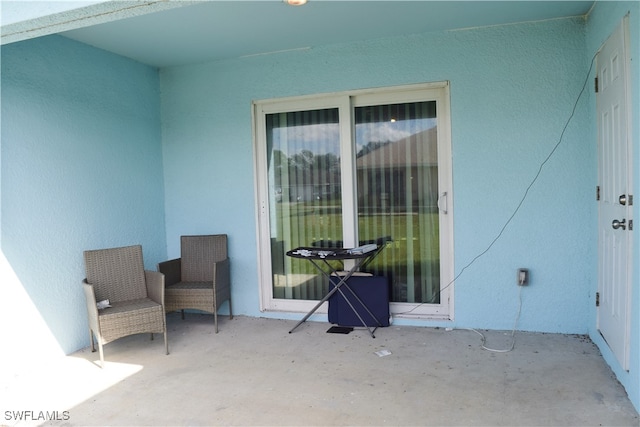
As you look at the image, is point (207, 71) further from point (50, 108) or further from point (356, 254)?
point (356, 254)

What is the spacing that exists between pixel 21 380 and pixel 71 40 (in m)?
2.48

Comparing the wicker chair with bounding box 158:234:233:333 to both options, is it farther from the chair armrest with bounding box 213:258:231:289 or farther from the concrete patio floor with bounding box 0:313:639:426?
the concrete patio floor with bounding box 0:313:639:426

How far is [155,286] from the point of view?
11.6 feet

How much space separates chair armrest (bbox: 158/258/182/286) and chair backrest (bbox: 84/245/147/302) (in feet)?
0.81

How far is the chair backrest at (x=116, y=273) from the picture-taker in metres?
3.51

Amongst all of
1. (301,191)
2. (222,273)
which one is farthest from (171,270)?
(301,191)

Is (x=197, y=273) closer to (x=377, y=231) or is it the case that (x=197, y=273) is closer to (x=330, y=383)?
(x=377, y=231)

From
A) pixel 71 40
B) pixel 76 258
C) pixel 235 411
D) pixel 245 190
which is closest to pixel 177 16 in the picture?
pixel 71 40

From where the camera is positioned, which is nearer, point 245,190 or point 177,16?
point 177,16

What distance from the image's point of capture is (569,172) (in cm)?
343

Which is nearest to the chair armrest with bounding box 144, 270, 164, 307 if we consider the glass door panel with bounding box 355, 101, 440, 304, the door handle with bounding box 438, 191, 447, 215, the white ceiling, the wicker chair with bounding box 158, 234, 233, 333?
the wicker chair with bounding box 158, 234, 233, 333

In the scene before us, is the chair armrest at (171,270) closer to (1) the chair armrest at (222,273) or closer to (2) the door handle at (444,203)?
(1) the chair armrest at (222,273)

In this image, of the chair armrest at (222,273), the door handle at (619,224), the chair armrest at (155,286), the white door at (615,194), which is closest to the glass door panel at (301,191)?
the chair armrest at (222,273)

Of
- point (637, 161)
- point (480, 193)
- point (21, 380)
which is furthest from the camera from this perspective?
point (480, 193)
